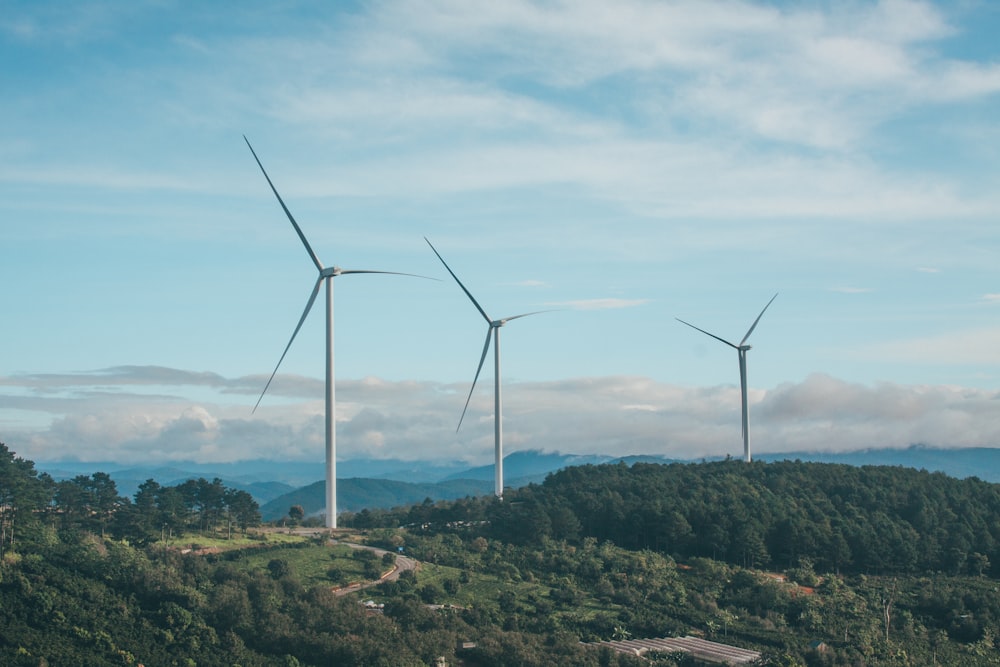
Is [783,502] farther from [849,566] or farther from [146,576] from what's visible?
[146,576]

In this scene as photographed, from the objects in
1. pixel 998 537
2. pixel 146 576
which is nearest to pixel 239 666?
pixel 146 576

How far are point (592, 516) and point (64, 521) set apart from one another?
61.8 m

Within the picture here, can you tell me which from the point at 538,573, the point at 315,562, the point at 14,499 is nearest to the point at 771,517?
the point at 538,573

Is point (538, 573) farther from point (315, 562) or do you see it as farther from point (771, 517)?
point (771, 517)

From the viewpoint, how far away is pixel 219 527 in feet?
392

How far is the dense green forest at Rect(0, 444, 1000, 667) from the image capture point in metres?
75.5

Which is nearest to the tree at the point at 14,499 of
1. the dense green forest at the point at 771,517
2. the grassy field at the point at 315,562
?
the grassy field at the point at 315,562

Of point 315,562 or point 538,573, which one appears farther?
point 538,573

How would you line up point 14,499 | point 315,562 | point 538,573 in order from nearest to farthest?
1. point 14,499
2. point 315,562
3. point 538,573

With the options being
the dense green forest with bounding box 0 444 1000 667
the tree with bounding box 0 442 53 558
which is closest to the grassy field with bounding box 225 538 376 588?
the dense green forest with bounding box 0 444 1000 667

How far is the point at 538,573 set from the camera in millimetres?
110375

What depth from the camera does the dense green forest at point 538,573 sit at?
75500 millimetres

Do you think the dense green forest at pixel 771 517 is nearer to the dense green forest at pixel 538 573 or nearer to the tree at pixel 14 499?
the dense green forest at pixel 538 573

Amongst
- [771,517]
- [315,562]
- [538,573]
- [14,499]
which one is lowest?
[538,573]
